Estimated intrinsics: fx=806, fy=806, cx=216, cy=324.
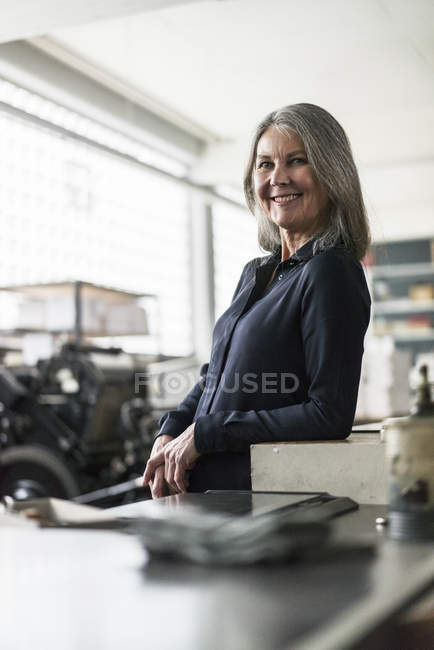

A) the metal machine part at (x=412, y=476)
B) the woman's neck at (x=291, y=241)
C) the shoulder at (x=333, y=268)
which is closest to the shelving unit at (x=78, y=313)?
the woman's neck at (x=291, y=241)

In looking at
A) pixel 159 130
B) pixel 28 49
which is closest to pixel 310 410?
pixel 28 49

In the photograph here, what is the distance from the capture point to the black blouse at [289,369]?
139cm

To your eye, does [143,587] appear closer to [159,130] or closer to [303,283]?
[303,283]

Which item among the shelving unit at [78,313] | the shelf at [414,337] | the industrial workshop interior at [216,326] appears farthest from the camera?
the shelf at [414,337]

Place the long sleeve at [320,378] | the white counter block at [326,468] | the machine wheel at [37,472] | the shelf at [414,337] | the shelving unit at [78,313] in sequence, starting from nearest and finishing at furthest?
the white counter block at [326,468] < the long sleeve at [320,378] < the machine wheel at [37,472] < the shelving unit at [78,313] < the shelf at [414,337]

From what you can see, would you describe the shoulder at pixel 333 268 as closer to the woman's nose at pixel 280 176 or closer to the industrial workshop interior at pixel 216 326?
the industrial workshop interior at pixel 216 326

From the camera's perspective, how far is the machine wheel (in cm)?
459

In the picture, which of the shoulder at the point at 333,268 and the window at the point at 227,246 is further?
the window at the point at 227,246

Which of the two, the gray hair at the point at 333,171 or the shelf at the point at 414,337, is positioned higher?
the shelf at the point at 414,337

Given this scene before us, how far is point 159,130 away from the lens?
290 inches

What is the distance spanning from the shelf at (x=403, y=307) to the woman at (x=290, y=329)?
30.8 feet

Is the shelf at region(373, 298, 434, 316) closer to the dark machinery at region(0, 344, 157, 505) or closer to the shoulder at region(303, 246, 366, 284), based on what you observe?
the dark machinery at region(0, 344, 157, 505)

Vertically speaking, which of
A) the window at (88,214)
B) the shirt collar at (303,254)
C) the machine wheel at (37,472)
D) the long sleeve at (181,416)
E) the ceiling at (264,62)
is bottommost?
the machine wheel at (37,472)

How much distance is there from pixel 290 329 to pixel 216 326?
233 mm
